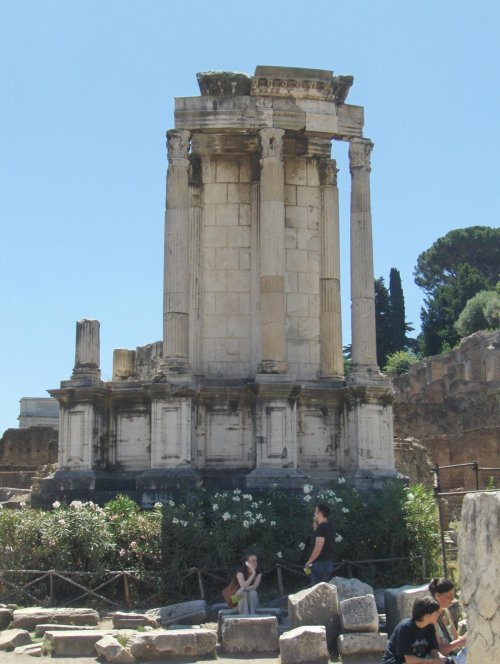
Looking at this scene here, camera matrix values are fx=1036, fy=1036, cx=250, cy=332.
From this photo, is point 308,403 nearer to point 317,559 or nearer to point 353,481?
point 353,481

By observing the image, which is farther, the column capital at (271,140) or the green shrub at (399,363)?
the green shrub at (399,363)

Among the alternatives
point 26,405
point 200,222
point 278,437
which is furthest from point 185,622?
point 26,405

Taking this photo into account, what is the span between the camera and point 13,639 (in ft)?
38.4

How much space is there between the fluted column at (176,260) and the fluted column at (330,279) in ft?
8.76

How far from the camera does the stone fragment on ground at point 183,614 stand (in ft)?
42.1

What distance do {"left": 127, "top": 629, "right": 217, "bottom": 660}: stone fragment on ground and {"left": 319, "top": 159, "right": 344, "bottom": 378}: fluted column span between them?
7.74 meters

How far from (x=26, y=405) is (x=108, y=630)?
6303 centimetres

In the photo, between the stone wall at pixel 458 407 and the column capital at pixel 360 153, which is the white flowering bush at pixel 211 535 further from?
the stone wall at pixel 458 407

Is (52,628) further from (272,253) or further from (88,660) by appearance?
(272,253)

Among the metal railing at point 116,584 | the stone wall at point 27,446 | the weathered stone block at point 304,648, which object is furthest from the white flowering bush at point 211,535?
the stone wall at point 27,446

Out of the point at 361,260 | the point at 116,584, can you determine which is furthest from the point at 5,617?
the point at 361,260

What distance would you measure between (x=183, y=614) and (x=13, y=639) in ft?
Result: 7.20

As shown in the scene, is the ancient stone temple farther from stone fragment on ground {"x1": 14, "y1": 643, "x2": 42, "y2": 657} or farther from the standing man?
stone fragment on ground {"x1": 14, "y1": 643, "x2": 42, "y2": 657}

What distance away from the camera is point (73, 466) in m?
17.2
